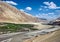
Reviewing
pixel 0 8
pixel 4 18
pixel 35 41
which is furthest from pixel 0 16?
pixel 35 41

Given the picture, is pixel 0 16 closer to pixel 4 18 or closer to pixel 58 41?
pixel 4 18

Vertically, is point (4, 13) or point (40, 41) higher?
point (4, 13)

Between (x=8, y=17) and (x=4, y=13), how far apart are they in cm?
340

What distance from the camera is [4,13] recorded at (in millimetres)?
120812

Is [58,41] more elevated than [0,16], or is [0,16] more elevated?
[0,16]

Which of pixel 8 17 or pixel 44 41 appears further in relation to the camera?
pixel 8 17

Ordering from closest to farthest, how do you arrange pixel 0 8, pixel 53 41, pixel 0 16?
pixel 53 41
pixel 0 16
pixel 0 8

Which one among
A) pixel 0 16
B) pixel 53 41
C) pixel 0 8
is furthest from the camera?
pixel 0 8

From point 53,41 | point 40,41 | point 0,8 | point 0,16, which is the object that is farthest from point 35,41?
point 0,8

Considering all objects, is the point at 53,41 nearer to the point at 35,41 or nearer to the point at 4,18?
the point at 35,41

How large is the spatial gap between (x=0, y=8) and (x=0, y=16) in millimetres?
10186

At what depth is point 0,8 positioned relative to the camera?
12462cm

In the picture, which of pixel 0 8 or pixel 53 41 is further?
pixel 0 8

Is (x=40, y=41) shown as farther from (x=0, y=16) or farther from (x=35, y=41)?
(x=0, y=16)
